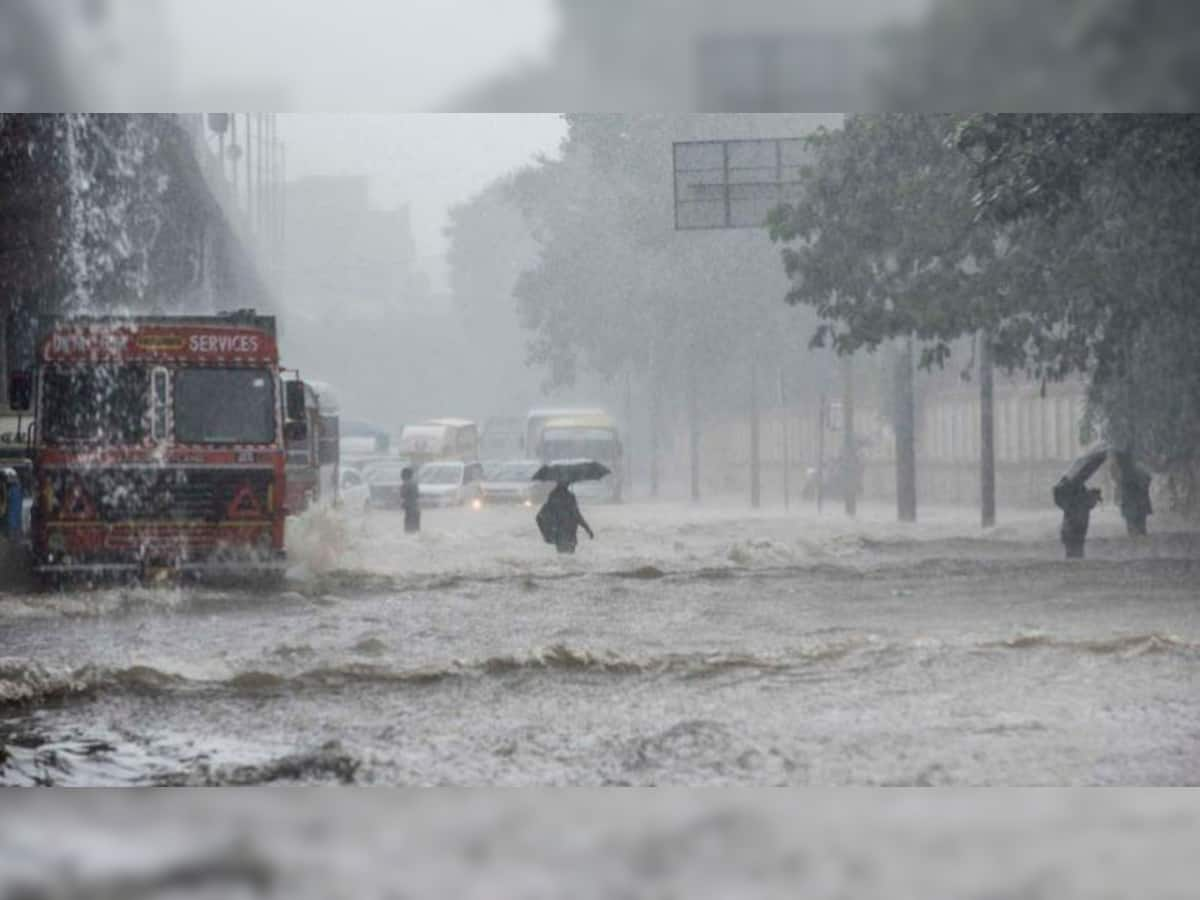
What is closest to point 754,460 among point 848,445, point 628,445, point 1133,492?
point 848,445

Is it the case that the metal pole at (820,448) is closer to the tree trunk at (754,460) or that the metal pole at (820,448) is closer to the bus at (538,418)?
the tree trunk at (754,460)

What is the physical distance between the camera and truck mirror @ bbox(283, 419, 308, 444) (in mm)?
8130

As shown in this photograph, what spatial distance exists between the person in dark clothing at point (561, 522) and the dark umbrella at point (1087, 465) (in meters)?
2.04

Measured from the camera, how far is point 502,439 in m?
7.82

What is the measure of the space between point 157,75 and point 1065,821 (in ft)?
13.2

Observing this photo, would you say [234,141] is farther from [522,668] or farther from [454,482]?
[522,668]

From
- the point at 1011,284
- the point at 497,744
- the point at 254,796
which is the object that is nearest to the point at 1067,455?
the point at 1011,284

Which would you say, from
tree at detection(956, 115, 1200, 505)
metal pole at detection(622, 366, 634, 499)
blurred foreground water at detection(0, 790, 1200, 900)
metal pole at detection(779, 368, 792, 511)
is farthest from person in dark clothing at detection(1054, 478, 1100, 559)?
metal pole at detection(622, 366, 634, 499)

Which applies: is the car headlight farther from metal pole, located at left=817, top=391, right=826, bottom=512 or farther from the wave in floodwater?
metal pole, located at left=817, top=391, right=826, bottom=512

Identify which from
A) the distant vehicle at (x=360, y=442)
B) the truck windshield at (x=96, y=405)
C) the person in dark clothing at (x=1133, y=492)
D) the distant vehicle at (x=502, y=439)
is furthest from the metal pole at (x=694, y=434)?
the truck windshield at (x=96, y=405)

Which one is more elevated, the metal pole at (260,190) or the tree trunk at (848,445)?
the metal pole at (260,190)

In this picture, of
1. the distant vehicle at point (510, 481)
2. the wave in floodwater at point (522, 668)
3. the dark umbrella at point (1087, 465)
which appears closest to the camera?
the wave in floodwater at point (522, 668)

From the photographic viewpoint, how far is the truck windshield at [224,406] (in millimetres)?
8383

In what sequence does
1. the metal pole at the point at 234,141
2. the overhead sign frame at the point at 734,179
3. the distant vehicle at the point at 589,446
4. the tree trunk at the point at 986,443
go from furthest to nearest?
the tree trunk at the point at 986,443, the distant vehicle at the point at 589,446, the overhead sign frame at the point at 734,179, the metal pole at the point at 234,141
